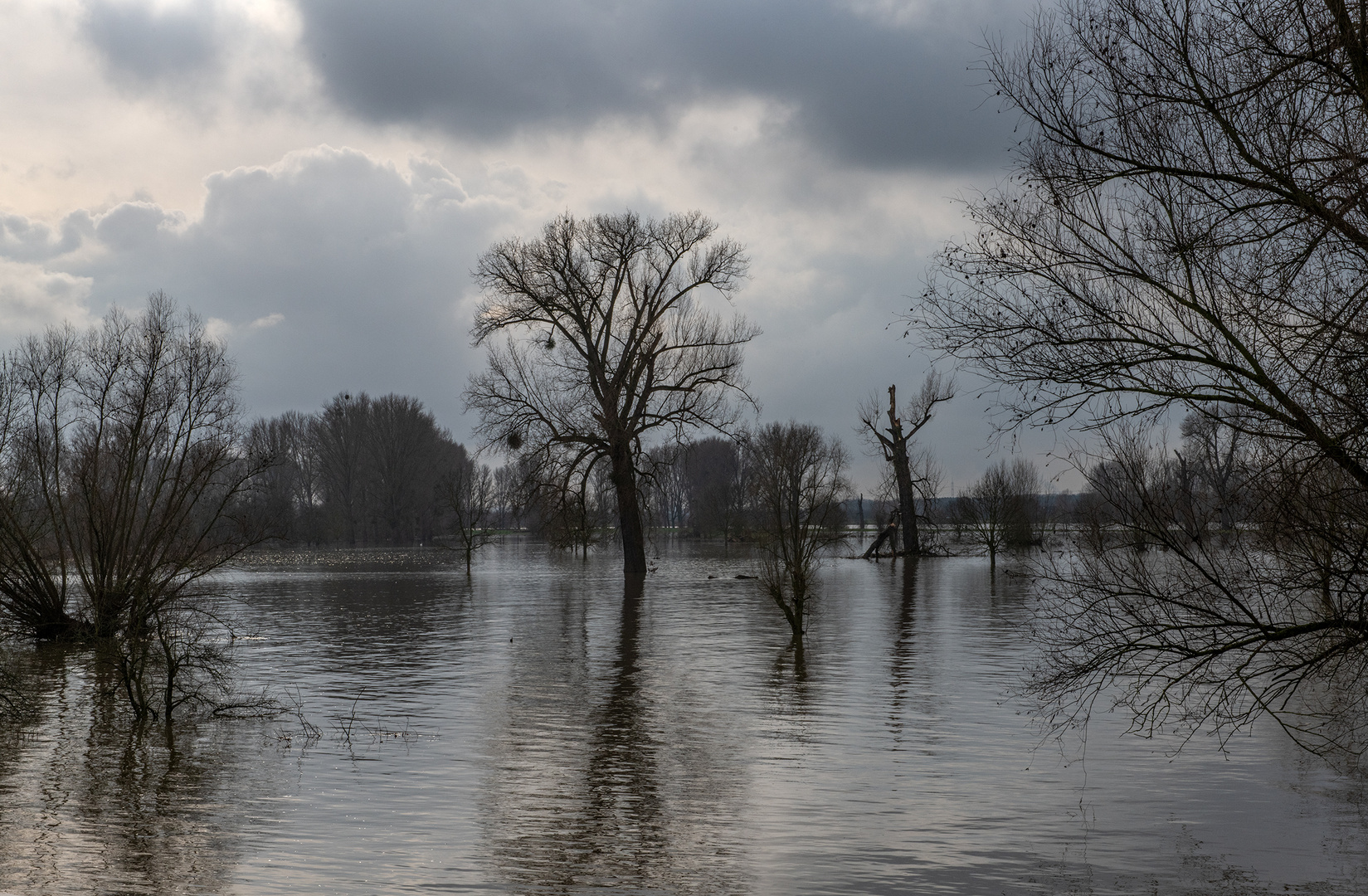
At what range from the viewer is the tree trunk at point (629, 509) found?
38.9 m

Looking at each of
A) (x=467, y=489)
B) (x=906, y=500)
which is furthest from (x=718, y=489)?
(x=906, y=500)

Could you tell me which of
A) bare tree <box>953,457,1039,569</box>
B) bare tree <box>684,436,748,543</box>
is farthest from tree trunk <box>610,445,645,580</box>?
bare tree <box>684,436,748,543</box>

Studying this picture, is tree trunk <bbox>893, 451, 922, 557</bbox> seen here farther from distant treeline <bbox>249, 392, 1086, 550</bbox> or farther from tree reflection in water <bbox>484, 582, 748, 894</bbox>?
tree reflection in water <bbox>484, 582, 748, 894</bbox>

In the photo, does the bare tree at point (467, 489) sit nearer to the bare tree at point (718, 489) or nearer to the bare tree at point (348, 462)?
the bare tree at point (348, 462)

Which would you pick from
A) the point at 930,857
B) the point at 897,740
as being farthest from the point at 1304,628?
the point at 897,740

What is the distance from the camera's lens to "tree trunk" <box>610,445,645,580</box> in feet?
128

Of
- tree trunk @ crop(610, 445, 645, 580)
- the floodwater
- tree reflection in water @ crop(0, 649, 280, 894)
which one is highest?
tree trunk @ crop(610, 445, 645, 580)

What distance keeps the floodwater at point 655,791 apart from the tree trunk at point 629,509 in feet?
A: 68.0

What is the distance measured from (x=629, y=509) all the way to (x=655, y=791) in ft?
99.7

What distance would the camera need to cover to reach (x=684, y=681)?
15766 millimetres

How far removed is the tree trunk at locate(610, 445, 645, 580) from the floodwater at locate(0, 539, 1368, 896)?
816 inches

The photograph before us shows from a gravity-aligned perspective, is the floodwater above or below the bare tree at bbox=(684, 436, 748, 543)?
below

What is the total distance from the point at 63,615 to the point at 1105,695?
60.3 ft

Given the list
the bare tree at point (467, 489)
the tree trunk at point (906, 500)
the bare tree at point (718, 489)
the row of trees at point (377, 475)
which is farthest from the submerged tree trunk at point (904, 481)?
the row of trees at point (377, 475)
